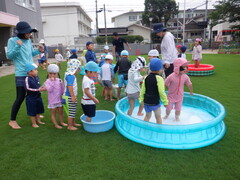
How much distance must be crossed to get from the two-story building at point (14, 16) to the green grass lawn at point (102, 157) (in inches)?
512

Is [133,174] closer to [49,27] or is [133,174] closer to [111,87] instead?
[111,87]

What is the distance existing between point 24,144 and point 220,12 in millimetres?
32379

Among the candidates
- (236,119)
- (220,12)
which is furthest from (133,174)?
(220,12)

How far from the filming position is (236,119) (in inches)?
169

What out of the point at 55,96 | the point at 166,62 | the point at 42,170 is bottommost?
the point at 42,170

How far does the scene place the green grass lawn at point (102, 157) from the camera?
2652mm

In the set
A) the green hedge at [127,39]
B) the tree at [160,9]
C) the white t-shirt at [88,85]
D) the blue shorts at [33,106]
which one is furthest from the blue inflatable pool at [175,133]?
the tree at [160,9]

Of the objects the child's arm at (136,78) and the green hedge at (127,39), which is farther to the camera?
the green hedge at (127,39)

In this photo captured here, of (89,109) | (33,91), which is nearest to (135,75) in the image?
(89,109)

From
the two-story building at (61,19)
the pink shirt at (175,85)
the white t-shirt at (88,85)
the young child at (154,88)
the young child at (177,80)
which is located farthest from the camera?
the two-story building at (61,19)

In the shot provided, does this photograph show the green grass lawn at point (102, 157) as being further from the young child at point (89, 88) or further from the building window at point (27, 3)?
the building window at point (27, 3)

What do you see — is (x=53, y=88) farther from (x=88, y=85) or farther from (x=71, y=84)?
(x=88, y=85)

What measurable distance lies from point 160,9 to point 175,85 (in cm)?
A: 3999

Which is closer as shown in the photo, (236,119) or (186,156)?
(186,156)
